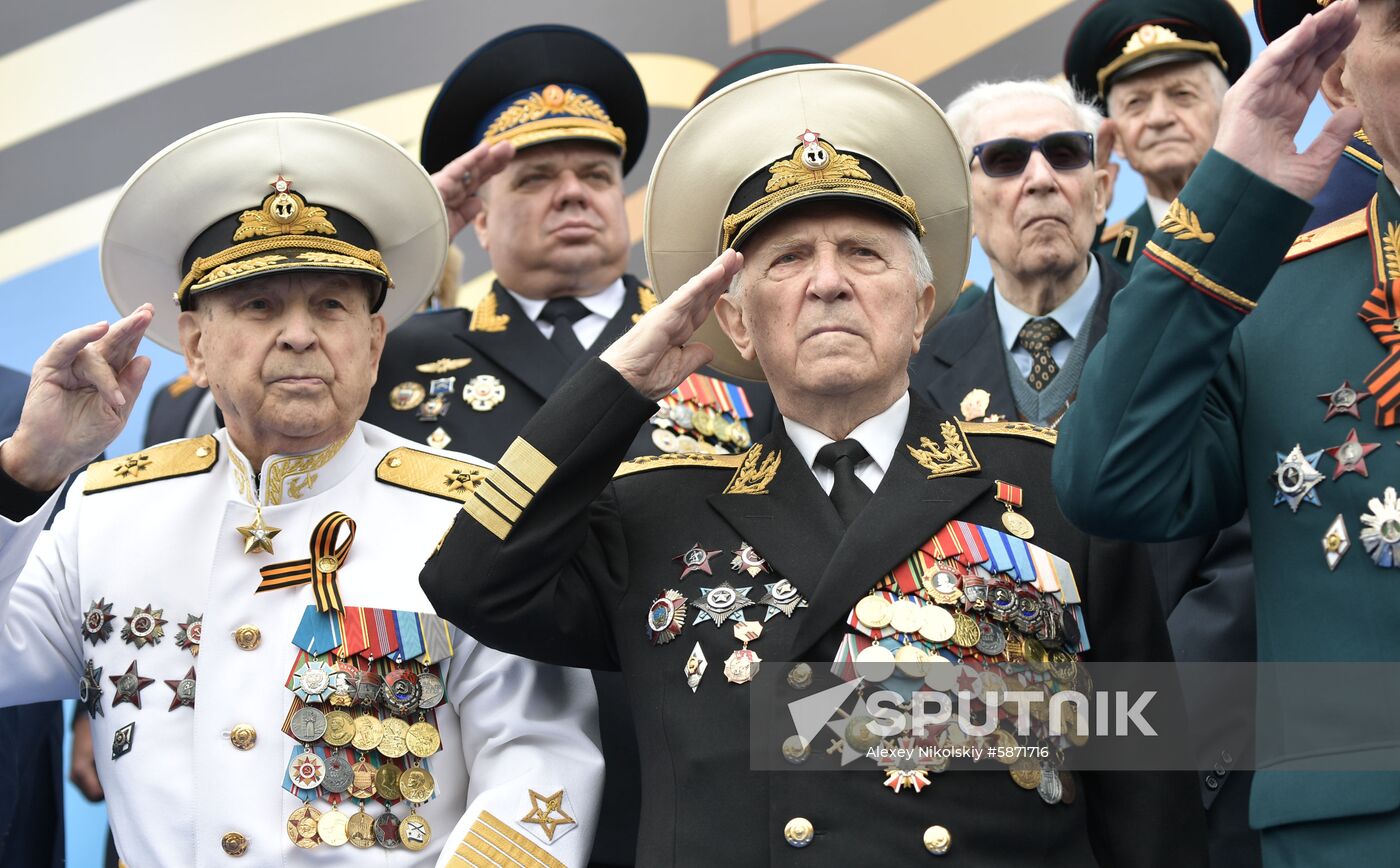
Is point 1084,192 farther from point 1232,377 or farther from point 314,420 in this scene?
point 314,420

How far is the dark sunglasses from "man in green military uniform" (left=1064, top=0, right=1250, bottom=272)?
46 cm

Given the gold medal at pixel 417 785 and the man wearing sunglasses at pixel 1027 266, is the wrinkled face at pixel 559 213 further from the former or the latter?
the gold medal at pixel 417 785

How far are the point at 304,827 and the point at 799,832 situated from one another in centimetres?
102

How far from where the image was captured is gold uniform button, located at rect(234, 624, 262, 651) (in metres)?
3.63

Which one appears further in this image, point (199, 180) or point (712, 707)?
point (199, 180)

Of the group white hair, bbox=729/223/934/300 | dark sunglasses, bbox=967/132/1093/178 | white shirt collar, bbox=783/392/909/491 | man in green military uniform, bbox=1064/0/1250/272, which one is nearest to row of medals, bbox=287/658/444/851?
white shirt collar, bbox=783/392/909/491

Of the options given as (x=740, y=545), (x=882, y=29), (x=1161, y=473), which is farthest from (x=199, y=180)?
(x=882, y=29)

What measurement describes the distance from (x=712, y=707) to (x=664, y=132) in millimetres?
3774

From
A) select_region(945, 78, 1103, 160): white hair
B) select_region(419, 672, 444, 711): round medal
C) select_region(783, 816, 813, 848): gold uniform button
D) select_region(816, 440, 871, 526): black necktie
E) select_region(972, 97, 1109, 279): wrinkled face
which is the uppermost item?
select_region(945, 78, 1103, 160): white hair

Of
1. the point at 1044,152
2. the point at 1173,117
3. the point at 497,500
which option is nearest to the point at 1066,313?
the point at 1044,152

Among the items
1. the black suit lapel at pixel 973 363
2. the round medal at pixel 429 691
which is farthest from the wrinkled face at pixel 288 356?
the black suit lapel at pixel 973 363

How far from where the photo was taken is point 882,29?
6.73 m

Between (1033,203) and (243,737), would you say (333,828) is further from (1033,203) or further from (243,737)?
(1033,203)

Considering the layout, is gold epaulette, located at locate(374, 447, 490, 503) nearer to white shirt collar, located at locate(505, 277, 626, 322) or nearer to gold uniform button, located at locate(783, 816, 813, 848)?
white shirt collar, located at locate(505, 277, 626, 322)
